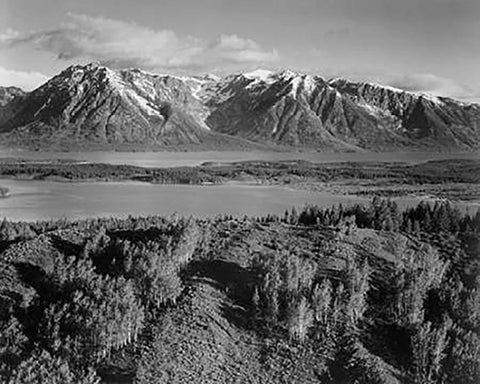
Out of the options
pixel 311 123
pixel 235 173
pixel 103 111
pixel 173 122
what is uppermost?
pixel 103 111

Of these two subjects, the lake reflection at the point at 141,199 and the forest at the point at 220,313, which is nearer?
the forest at the point at 220,313

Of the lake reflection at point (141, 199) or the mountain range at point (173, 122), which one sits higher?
the mountain range at point (173, 122)

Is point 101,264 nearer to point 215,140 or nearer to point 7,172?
point 7,172

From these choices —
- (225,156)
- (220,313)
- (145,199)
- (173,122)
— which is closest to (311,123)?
(173,122)

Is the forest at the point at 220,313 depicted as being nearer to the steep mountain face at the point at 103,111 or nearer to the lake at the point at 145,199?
the lake at the point at 145,199

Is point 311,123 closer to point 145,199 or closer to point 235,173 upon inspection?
point 235,173

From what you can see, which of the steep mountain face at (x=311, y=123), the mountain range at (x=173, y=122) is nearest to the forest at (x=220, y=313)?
the mountain range at (x=173, y=122)
